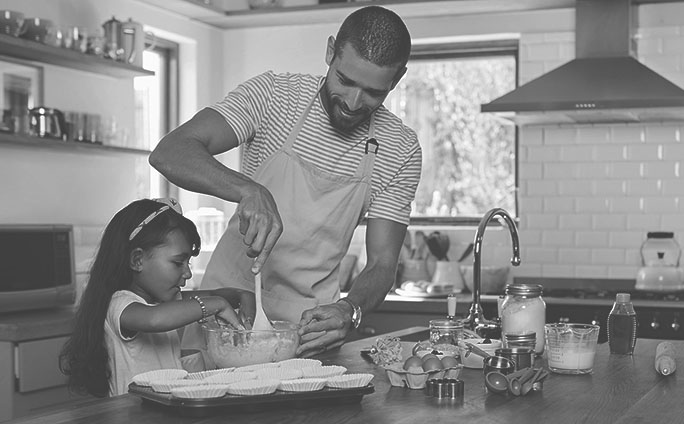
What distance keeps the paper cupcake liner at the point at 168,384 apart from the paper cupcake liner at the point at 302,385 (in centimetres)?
16

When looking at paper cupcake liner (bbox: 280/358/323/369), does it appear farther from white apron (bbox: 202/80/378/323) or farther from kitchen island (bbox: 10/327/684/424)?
white apron (bbox: 202/80/378/323)

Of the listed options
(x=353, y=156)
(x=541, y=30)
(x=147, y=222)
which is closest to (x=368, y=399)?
A: (x=147, y=222)

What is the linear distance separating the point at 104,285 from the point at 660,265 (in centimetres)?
356

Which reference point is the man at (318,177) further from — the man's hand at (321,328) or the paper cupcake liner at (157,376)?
the paper cupcake liner at (157,376)

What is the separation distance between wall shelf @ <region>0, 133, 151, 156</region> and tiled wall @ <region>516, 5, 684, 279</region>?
2.19 m

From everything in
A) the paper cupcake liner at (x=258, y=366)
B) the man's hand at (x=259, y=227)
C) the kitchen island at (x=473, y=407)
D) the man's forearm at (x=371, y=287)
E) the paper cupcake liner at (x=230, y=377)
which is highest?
the man's hand at (x=259, y=227)

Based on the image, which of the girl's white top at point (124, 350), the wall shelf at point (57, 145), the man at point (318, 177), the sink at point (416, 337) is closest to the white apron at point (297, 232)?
the man at point (318, 177)

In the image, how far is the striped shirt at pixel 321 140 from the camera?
2.95 metres

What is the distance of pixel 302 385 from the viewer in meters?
1.86

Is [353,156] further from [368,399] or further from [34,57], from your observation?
[34,57]

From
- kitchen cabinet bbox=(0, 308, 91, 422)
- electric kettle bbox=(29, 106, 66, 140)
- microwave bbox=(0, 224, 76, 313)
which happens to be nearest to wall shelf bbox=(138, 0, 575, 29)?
electric kettle bbox=(29, 106, 66, 140)

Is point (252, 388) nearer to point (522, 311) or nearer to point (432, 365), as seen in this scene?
point (432, 365)

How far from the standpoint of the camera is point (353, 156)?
3.02 meters

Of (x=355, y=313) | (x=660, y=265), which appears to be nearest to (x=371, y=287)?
(x=355, y=313)
